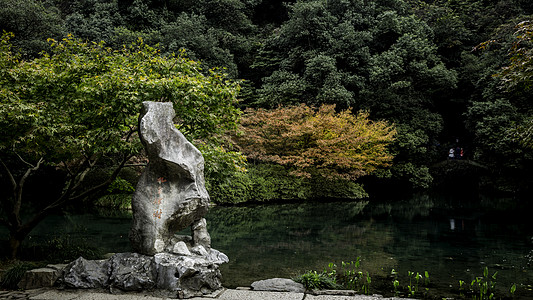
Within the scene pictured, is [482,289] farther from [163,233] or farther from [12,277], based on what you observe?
[12,277]

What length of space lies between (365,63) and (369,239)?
14.9 m

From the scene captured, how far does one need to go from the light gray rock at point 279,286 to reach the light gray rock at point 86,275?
83.0 inches

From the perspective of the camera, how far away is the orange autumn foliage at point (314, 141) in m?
17.6

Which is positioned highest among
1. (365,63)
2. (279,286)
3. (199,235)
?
(365,63)

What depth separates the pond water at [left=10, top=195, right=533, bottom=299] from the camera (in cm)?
708

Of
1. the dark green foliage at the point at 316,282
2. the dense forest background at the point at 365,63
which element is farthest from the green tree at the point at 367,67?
the dark green foliage at the point at 316,282

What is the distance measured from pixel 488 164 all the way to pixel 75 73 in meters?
23.3

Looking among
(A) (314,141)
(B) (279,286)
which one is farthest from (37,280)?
(A) (314,141)

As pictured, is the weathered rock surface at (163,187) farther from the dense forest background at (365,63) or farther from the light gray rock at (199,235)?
the dense forest background at (365,63)

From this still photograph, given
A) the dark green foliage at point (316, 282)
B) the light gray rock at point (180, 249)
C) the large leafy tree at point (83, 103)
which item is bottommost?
the dark green foliage at point (316, 282)

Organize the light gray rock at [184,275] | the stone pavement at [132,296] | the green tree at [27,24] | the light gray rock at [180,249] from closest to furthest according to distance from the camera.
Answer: the stone pavement at [132,296], the light gray rock at [184,275], the light gray rock at [180,249], the green tree at [27,24]

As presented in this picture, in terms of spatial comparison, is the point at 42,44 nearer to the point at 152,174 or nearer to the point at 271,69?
the point at 271,69

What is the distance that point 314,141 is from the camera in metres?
18.2

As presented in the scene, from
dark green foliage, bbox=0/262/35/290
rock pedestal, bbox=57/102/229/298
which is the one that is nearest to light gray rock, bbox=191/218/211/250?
rock pedestal, bbox=57/102/229/298
